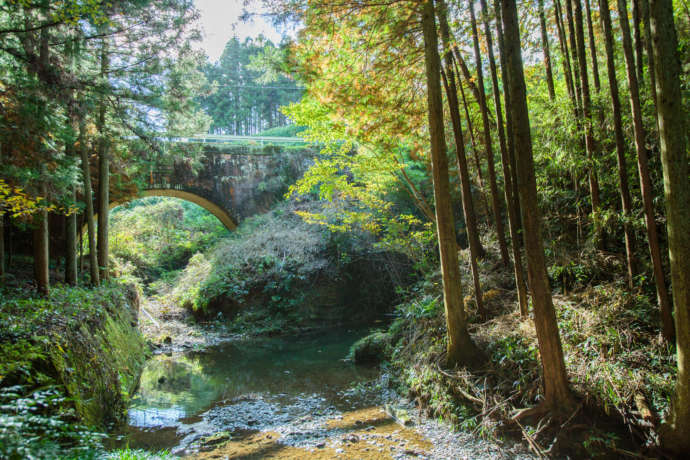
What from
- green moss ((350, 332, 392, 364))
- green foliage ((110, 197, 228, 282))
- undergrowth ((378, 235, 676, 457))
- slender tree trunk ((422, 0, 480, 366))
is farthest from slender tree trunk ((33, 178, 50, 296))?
green foliage ((110, 197, 228, 282))

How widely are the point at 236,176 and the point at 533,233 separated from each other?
14417 millimetres

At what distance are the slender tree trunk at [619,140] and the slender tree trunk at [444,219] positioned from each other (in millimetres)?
1952

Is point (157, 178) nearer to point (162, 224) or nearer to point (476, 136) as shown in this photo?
point (162, 224)

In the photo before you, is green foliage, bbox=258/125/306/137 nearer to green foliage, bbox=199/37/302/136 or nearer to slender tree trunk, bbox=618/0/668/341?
green foliage, bbox=199/37/302/136

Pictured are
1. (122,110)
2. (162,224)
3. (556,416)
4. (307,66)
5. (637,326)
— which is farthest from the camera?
(162,224)

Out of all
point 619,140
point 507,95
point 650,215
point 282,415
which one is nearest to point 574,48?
point 507,95

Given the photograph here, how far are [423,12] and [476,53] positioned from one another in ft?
5.44

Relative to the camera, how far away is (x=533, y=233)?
3.95 meters

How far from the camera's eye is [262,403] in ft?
20.3

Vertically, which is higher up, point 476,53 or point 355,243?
point 476,53

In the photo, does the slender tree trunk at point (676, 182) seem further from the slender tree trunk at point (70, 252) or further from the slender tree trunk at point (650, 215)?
the slender tree trunk at point (70, 252)

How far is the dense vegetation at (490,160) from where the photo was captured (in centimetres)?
384

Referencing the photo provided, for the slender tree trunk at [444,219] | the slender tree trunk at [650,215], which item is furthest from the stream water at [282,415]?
the slender tree trunk at [650,215]

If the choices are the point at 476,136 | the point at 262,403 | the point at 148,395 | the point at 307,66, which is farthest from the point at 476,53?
the point at 148,395
